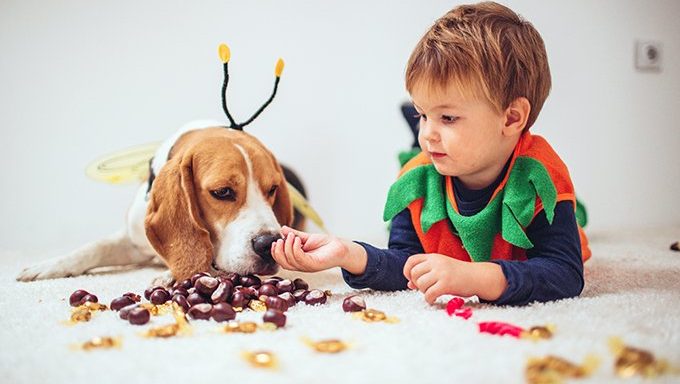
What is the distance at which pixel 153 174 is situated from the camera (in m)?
1.75

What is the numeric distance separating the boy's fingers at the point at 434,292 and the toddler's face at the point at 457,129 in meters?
0.28

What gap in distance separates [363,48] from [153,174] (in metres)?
1.29

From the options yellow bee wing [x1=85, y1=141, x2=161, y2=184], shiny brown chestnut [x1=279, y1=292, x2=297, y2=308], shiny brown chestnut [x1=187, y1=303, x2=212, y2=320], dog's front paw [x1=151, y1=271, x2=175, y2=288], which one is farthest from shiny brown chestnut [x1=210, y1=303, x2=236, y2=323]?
yellow bee wing [x1=85, y1=141, x2=161, y2=184]

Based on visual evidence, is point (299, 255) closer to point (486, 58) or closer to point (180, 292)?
point (180, 292)

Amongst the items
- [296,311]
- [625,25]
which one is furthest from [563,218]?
[625,25]

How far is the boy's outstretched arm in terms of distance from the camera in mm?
1253

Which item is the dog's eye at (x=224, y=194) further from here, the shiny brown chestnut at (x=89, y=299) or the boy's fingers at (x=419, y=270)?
the boy's fingers at (x=419, y=270)

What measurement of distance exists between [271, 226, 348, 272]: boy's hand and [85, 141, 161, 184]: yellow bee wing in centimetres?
91

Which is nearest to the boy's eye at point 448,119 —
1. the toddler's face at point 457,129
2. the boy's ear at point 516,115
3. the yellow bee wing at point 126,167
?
the toddler's face at point 457,129

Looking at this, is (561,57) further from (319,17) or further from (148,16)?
(148,16)

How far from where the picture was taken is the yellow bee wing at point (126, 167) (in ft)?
6.89

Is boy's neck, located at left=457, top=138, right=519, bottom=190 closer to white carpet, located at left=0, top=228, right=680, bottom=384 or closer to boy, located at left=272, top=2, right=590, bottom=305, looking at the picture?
boy, located at left=272, top=2, right=590, bottom=305

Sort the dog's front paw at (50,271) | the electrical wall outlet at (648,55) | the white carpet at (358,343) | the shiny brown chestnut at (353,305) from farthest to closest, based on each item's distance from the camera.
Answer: the electrical wall outlet at (648,55) → the dog's front paw at (50,271) → the shiny brown chestnut at (353,305) → the white carpet at (358,343)

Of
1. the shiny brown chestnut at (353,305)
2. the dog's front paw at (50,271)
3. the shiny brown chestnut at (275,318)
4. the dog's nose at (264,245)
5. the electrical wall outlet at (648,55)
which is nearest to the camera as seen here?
the shiny brown chestnut at (275,318)
